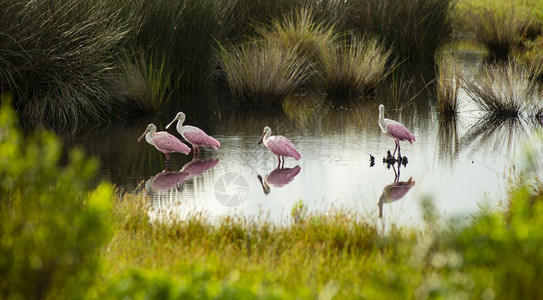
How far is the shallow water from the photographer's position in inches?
265

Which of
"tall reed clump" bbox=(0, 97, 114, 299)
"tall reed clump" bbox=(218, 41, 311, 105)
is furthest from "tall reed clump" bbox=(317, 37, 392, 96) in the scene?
"tall reed clump" bbox=(0, 97, 114, 299)

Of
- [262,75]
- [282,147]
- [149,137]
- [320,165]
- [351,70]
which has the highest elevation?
[351,70]

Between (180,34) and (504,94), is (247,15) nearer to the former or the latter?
(180,34)

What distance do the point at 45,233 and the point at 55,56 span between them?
293 inches

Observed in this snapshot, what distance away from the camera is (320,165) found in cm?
823

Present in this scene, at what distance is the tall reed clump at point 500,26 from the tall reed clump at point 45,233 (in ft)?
55.8

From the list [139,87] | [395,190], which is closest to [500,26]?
[139,87]

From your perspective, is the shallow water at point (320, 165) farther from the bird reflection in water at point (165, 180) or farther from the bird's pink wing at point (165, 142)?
the bird's pink wing at point (165, 142)

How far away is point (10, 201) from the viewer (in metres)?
4.20

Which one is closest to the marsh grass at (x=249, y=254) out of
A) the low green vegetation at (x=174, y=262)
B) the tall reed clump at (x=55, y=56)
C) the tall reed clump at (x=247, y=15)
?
the low green vegetation at (x=174, y=262)

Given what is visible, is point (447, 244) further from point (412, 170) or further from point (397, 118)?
point (397, 118)

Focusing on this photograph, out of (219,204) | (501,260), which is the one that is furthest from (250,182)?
(501,260)

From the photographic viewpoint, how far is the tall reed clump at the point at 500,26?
63.9 feet

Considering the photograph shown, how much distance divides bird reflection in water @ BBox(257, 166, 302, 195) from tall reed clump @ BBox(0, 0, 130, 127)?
150 inches
